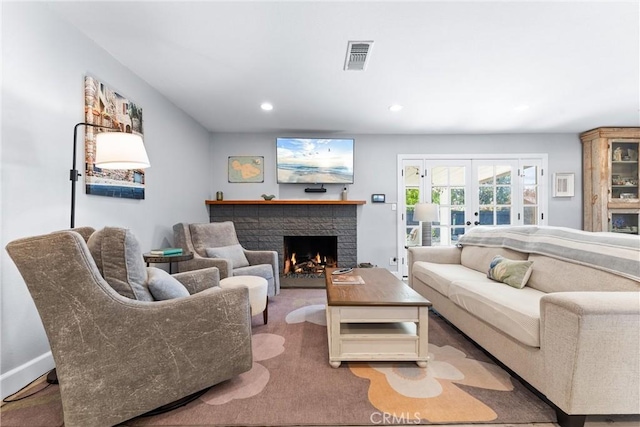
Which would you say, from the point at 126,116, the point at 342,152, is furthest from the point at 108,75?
the point at 342,152

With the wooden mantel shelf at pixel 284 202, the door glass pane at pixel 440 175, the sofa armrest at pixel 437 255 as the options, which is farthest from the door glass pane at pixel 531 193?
the wooden mantel shelf at pixel 284 202

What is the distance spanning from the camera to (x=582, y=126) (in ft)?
13.6

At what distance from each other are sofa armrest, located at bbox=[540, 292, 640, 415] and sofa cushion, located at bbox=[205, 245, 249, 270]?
273 centimetres

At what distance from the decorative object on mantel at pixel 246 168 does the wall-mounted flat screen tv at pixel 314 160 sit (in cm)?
33

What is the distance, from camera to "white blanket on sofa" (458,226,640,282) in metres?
1.65

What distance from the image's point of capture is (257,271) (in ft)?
9.94

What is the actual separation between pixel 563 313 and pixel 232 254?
113 inches

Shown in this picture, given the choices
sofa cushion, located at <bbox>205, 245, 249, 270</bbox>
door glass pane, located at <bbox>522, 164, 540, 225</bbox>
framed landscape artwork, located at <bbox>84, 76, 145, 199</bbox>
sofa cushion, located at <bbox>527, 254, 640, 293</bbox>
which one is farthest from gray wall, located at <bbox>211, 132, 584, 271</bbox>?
sofa cushion, located at <bbox>527, 254, 640, 293</bbox>

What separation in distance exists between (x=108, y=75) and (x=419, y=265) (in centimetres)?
329

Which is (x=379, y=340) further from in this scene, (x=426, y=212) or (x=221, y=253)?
(x=426, y=212)

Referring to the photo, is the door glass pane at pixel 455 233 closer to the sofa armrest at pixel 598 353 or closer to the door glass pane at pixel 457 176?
the door glass pane at pixel 457 176

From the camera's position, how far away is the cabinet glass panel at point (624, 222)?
13.8 ft

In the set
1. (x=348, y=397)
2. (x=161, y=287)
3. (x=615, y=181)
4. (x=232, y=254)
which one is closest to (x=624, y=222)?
(x=615, y=181)

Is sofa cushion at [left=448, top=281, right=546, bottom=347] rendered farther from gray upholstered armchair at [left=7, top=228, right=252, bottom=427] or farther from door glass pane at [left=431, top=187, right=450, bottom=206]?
door glass pane at [left=431, top=187, right=450, bottom=206]
